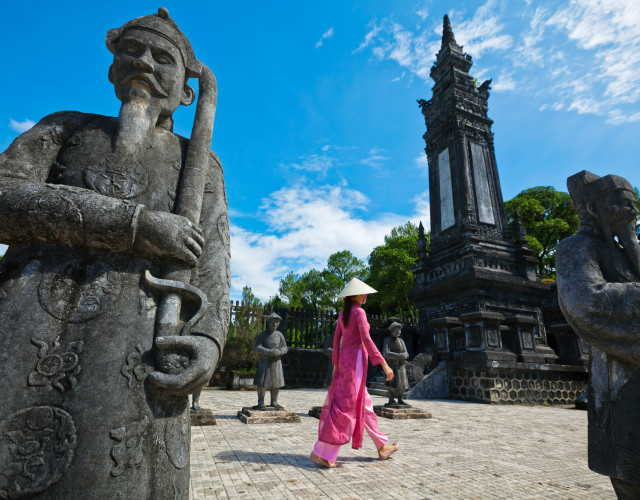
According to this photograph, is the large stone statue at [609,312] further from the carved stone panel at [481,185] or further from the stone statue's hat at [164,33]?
the carved stone panel at [481,185]

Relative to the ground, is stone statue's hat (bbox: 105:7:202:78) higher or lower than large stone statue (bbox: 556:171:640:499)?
higher

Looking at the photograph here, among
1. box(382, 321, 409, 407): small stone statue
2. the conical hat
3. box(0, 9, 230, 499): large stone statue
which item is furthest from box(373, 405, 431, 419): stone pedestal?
box(0, 9, 230, 499): large stone statue

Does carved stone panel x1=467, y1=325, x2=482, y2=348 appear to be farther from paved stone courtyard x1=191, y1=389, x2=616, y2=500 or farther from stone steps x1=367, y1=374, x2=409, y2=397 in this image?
paved stone courtyard x1=191, y1=389, x2=616, y2=500

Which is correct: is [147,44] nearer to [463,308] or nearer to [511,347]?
[511,347]

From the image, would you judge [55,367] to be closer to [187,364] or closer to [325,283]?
[187,364]

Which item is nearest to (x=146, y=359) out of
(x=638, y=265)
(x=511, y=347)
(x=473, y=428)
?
(x=638, y=265)

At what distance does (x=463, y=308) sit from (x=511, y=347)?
2.35m

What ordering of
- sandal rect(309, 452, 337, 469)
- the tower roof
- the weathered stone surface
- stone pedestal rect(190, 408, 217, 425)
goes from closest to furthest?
sandal rect(309, 452, 337, 469), stone pedestal rect(190, 408, 217, 425), the weathered stone surface, the tower roof

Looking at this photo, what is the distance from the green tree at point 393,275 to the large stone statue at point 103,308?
2719 centimetres

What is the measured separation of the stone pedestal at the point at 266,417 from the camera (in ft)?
19.5

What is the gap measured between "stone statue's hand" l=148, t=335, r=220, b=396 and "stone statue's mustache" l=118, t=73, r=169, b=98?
145 centimetres

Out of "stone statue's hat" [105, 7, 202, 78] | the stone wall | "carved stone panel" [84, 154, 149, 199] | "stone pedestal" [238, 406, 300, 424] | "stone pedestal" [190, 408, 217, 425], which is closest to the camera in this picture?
"carved stone panel" [84, 154, 149, 199]

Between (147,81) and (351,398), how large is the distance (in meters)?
3.40

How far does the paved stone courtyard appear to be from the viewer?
287cm
